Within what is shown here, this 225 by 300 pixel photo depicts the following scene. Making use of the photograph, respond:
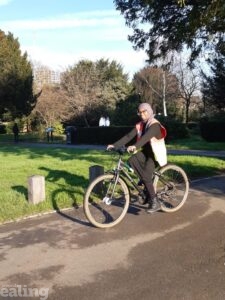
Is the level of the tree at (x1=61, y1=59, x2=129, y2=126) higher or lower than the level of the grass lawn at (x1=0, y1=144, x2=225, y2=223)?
higher

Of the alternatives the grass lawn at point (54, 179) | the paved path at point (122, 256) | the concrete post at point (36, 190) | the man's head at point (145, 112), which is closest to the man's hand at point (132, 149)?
the man's head at point (145, 112)

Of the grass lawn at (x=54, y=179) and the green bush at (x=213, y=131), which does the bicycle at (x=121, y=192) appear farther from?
the green bush at (x=213, y=131)

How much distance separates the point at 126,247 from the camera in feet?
19.2

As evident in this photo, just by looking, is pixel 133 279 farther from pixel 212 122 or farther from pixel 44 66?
pixel 44 66

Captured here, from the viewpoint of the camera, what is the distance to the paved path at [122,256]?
455 cm

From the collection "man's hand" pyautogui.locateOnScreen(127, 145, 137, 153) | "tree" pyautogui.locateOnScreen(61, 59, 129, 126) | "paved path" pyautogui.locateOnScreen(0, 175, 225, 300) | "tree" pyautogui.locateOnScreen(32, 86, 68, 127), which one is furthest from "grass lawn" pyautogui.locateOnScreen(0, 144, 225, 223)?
"tree" pyautogui.locateOnScreen(32, 86, 68, 127)

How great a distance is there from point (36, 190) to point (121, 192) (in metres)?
1.90

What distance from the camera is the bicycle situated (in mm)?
6891

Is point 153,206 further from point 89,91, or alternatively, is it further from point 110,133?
point 89,91

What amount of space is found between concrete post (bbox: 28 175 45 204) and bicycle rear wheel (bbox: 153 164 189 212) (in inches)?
81.7

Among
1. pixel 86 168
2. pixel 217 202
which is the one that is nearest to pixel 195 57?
pixel 86 168

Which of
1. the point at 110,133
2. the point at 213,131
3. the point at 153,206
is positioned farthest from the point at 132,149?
the point at 110,133

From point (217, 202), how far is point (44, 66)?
5413 cm

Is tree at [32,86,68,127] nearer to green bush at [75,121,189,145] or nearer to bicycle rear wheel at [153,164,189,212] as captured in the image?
green bush at [75,121,189,145]
